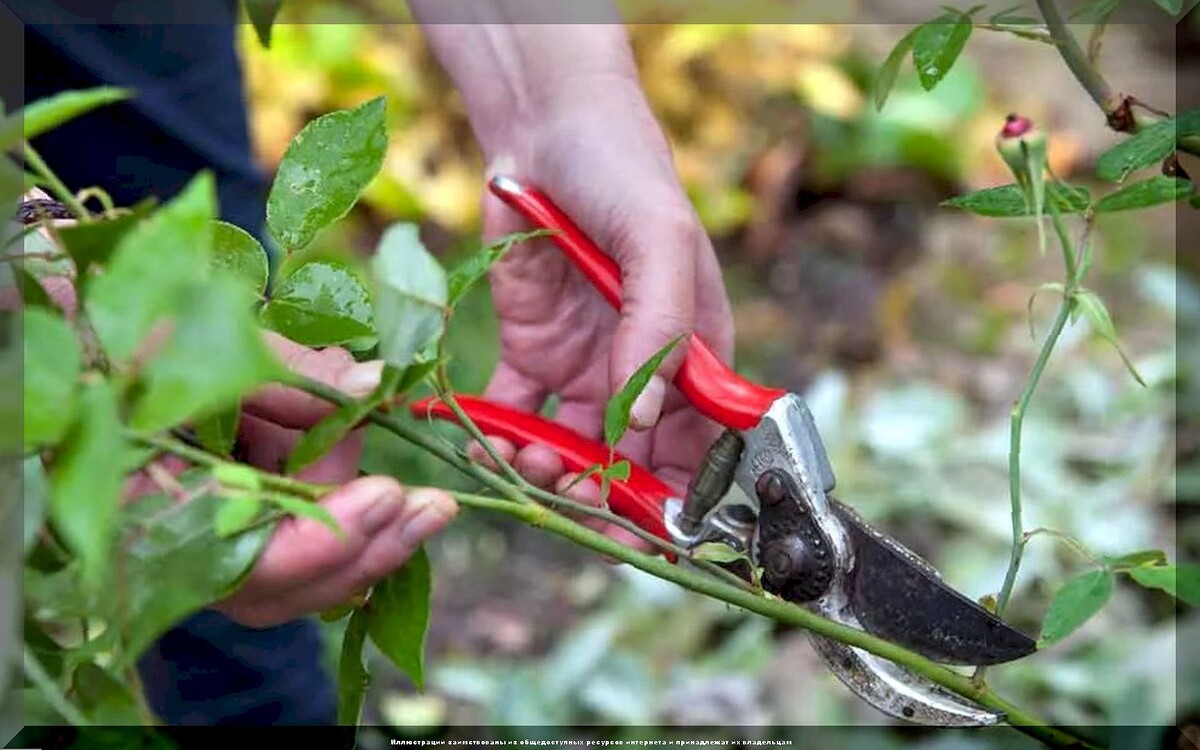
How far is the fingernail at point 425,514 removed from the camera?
541mm

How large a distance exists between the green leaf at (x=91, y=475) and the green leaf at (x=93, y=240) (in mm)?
70

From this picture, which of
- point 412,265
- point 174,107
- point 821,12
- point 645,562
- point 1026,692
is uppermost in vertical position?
point 412,265

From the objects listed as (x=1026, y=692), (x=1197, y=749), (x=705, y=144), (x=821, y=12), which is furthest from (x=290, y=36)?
(x=1197, y=749)

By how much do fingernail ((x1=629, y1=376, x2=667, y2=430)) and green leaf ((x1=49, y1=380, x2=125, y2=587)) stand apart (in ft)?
1.53

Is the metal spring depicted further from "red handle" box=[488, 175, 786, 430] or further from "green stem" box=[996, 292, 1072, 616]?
"green stem" box=[996, 292, 1072, 616]

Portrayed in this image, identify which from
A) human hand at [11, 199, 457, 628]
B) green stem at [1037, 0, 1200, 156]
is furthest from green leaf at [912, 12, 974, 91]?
human hand at [11, 199, 457, 628]

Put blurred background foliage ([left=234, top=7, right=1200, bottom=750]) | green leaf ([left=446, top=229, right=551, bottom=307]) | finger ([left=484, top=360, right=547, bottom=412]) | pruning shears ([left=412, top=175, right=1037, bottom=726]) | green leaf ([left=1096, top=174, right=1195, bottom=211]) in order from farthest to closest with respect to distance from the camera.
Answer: blurred background foliage ([left=234, top=7, right=1200, bottom=750]) < finger ([left=484, top=360, right=547, bottom=412]) < pruning shears ([left=412, top=175, right=1037, bottom=726]) < green leaf ([left=1096, top=174, right=1195, bottom=211]) < green leaf ([left=446, top=229, right=551, bottom=307])

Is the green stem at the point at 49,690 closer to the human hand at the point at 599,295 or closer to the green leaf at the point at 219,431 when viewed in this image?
the green leaf at the point at 219,431

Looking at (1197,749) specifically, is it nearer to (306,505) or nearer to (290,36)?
(306,505)

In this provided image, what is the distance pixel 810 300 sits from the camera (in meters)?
2.41

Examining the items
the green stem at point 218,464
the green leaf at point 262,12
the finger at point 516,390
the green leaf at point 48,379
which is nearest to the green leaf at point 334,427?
the green stem at point 218,464

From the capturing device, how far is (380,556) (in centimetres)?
55

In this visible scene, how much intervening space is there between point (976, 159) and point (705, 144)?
46 centimetres

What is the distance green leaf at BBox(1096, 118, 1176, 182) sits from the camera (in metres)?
0.68
